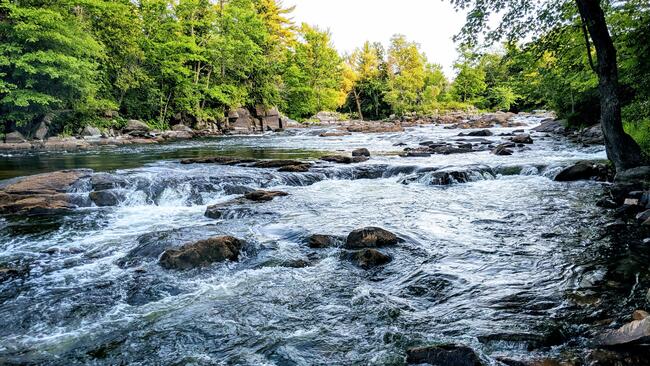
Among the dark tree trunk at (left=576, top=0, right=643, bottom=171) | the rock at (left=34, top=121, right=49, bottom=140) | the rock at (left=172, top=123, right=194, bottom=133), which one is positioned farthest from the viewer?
the rock at (left=172, top=123, right=194, bottom=133)

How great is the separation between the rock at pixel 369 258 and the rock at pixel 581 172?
24.1 feet

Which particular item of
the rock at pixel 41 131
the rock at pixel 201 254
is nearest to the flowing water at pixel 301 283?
the rock at pixel 201 254

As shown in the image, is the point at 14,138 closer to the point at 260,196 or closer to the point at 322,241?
the point at 260,196

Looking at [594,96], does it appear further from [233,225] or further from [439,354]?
[439,354]

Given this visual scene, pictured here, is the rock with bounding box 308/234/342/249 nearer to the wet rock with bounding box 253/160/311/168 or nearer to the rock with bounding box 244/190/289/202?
the rock with bounding box 244/190/289/202

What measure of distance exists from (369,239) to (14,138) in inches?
993


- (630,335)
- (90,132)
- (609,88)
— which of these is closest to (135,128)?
(90,132)

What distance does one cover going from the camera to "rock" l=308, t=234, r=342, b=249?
627 centimetres

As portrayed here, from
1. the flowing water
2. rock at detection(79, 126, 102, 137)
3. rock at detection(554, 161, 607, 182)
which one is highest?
rock at detection(79, 126, 102, 137)

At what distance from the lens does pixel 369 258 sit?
18.0 feet

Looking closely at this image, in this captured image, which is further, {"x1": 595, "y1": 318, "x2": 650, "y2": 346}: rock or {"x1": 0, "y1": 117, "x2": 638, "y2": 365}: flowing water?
{"x1": 0, "y1": 117, "x2": 638, "y2": 365}: flowing water

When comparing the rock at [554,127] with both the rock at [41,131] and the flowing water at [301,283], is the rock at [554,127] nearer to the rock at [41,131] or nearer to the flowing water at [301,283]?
the flowing water at [301,283]

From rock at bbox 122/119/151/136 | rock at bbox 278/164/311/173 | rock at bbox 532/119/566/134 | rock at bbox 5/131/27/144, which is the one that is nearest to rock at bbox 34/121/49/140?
rock at bbox 5/131/27/144

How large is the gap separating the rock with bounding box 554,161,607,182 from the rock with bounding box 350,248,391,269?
7352 millimetres
